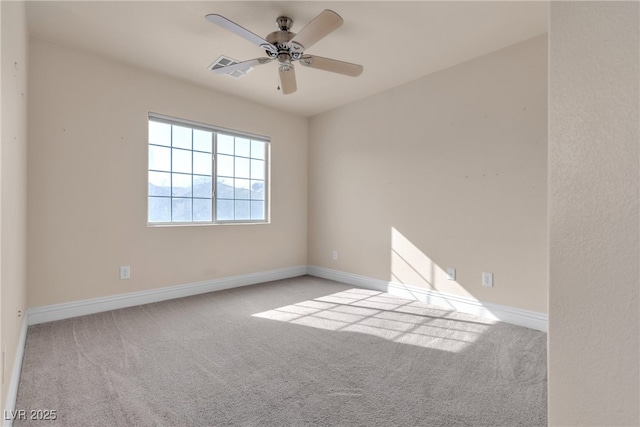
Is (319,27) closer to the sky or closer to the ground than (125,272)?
closer to the sky

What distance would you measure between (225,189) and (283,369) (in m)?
2.71

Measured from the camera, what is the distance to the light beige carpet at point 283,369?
1.57 m

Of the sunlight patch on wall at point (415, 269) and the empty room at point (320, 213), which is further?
the sunlight patch on wall at point (415, 269)

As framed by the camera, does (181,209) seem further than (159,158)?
Yes

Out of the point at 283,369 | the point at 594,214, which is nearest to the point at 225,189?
the point at 283,369

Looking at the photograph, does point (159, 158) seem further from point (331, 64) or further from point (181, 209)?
point (331, 64)

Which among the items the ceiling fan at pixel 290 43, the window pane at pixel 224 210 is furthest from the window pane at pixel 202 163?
the ceiling fan at pixel 290 43

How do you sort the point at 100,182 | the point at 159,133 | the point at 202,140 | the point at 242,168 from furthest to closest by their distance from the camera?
the point at 242,168
the point at 202,140
the point at 159,133
the point at 100,182

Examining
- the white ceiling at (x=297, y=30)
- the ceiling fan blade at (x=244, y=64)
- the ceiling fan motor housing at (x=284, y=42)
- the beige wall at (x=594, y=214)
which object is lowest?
the beige wall at (x=594, y=214)

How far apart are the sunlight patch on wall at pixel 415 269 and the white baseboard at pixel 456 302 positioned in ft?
0.20

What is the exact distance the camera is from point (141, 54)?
2.98 meters

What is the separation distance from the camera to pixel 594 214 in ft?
2.29

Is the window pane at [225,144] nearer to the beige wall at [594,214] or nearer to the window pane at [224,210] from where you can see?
the window pane at [224,210]

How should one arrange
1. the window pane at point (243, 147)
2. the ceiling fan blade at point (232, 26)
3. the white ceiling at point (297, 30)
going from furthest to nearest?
the window pane at point (243, 147) → the white ceiling at point (297, 30) → the ceiling fan blade at point (232, 26)
